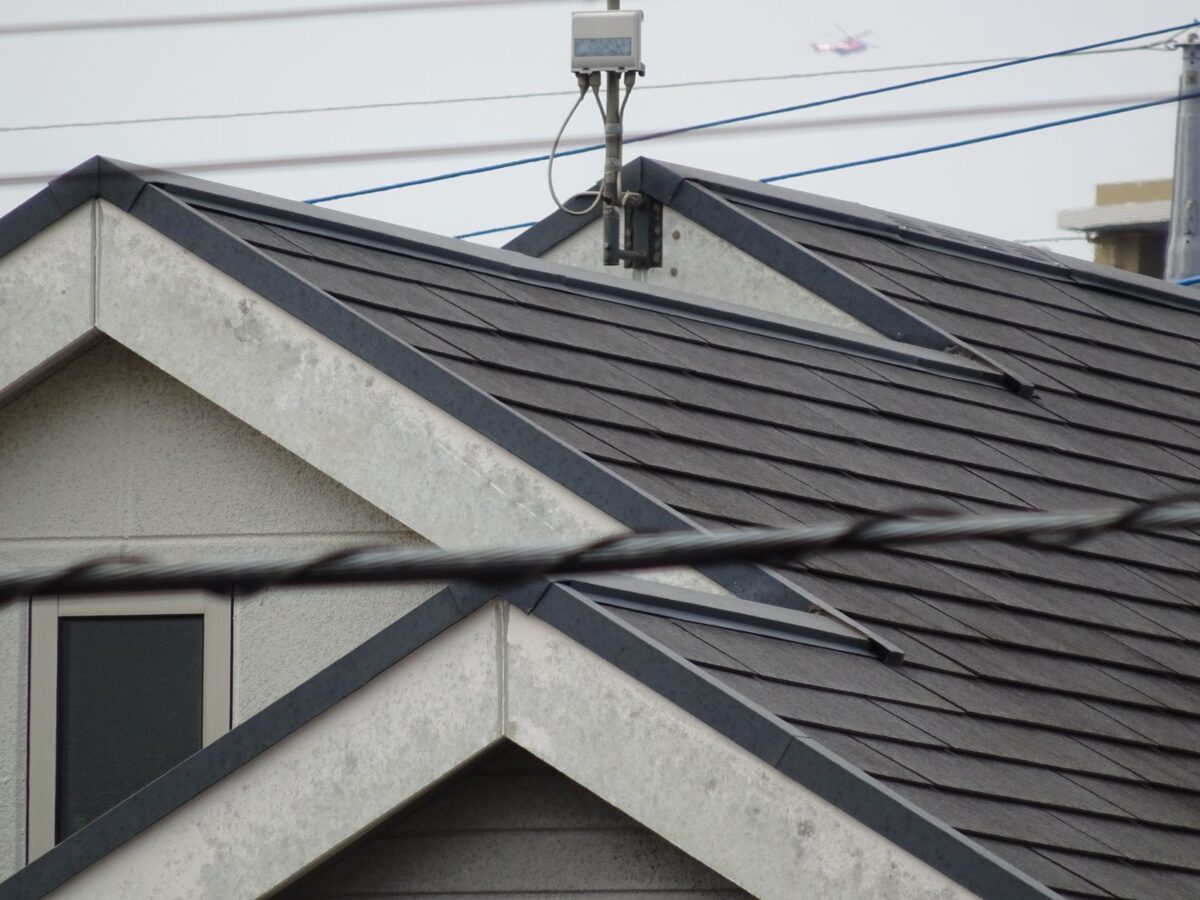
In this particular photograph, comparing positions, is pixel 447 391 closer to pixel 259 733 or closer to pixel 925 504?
pixel 259 733

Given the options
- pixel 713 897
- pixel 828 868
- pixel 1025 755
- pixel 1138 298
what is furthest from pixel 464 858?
pixel 1138 298

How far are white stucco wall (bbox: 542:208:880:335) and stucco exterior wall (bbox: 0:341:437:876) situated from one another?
3.15 meters

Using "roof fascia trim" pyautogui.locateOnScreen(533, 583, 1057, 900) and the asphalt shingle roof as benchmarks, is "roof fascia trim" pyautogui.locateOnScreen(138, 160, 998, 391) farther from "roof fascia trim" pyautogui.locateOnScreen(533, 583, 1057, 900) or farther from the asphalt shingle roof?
"roof fascia trim" pyautogui.locateOnScreen(533, 583, 1057, 900)

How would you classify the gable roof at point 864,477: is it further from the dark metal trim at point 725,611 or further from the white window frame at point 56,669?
the white window frame at point 56,669

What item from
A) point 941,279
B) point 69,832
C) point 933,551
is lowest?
point 69,832

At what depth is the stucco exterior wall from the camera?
6.56 m

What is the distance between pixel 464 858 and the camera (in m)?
5.82

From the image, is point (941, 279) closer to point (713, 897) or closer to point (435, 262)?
point (435, 262)

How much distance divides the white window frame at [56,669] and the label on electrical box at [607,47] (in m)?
5.44

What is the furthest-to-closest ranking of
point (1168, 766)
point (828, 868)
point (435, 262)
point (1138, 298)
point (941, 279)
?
point (1138, 298), point (941, 279), point (435, 262), point (1168, 766), point (828, 868)

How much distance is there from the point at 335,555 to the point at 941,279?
24.4ft

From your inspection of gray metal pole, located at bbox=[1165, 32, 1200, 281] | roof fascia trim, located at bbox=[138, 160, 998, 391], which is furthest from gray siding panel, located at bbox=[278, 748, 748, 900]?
gray metal pole, located at bbox=[1165, 32, 1200, 281]

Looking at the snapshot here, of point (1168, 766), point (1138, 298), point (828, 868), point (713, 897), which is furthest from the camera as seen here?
point (1138, 298)

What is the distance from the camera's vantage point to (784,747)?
492 centimetres
